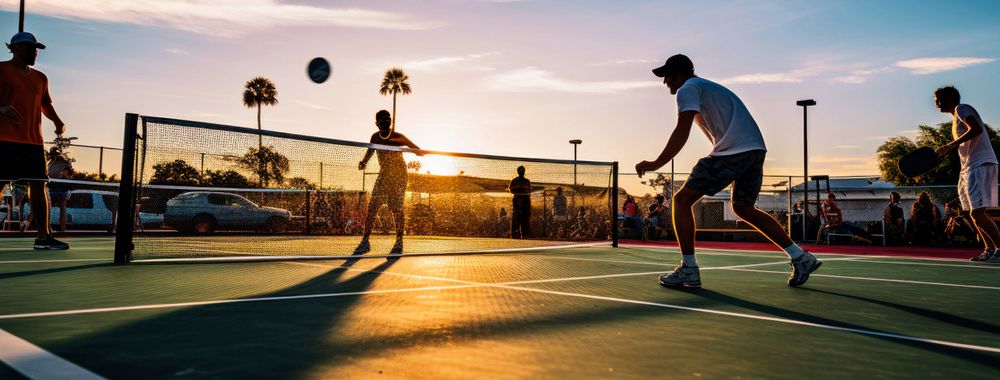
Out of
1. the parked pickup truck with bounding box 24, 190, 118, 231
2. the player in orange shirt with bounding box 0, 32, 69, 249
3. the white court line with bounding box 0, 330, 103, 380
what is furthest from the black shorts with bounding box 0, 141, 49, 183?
the parked pickup truck with bounding box 24, 190, 118, 231

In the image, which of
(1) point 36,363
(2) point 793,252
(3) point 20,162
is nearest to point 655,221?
(2) point 793,252

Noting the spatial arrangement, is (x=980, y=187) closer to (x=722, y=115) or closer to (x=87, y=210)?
(x=722, y=115)

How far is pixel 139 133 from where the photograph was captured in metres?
6.98

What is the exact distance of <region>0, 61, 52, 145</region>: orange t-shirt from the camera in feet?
23.7

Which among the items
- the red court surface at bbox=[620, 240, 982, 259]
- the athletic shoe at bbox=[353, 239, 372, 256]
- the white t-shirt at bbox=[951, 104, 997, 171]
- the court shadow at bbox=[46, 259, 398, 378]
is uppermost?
the white t-shirt at bbox=[951, 104, 997, 171]

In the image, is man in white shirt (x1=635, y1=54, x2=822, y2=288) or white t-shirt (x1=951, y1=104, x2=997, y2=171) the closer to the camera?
man in white shirt (x1=635, y1=54, x2=822, y2=288)

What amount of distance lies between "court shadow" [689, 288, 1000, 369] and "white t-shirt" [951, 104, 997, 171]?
5.70m

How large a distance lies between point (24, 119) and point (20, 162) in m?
0.47

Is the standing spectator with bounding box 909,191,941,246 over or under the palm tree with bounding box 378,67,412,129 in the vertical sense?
under

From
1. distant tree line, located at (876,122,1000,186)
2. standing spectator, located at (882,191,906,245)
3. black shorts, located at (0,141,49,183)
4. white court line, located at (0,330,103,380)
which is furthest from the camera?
distant tree line, located at (876,122,1000,186)

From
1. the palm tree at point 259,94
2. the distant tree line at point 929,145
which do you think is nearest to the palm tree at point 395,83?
the palm tree at point 259,94

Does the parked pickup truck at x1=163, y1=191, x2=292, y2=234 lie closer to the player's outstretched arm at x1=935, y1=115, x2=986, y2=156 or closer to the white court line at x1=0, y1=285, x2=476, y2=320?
the white court line at x1=0, y1=285, x2=476, y2=320

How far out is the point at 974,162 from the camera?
8.64 metres

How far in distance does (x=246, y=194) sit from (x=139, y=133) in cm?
499
